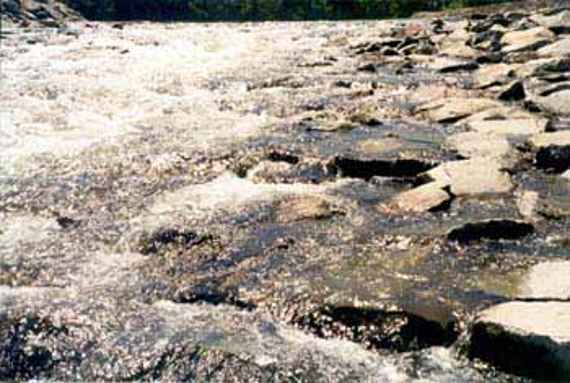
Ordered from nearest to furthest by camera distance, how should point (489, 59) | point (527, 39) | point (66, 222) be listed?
point (66, 222)
point (489, 59)
point (527, 39)

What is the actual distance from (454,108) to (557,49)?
5863 mm

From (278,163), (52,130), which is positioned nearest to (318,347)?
(278,163)

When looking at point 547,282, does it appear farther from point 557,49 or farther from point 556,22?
point 556,22

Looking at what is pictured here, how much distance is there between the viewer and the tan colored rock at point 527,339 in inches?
180

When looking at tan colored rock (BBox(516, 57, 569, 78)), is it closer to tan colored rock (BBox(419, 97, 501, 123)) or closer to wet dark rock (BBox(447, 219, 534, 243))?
tan colored rock (BBox(419, 97, 501, 123))

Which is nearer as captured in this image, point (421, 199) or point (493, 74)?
point (421, 199)

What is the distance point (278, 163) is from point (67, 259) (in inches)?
137

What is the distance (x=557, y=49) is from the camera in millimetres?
16188

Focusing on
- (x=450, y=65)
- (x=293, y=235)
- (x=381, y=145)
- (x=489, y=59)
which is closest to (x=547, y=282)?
(x=293, y=235)

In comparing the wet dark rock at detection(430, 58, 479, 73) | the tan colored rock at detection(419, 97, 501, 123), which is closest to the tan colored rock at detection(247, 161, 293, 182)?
the tan colored rock at detection(419, 97, 501, 123)

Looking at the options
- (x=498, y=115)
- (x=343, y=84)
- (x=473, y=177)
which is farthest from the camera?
(x=343, y=84)

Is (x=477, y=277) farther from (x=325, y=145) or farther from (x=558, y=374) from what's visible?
(x=325, y=145)

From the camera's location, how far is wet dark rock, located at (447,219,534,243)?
21.9ft

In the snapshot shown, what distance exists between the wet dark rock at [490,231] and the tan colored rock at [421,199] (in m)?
0.71
